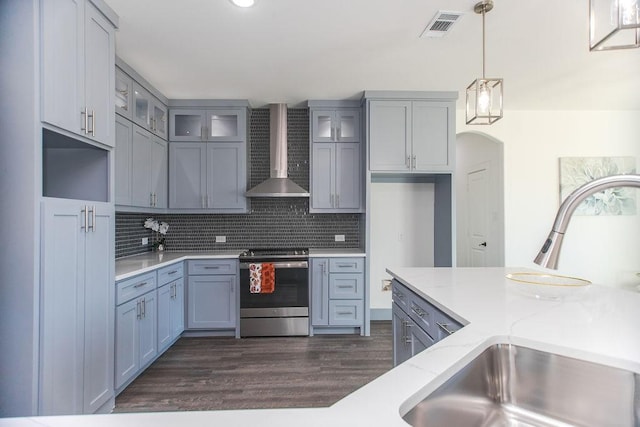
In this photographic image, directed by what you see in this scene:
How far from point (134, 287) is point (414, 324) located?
Result: 204 centimetres

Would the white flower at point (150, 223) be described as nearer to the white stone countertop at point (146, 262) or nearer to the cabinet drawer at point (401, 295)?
the white stone countertop at point (146, 262)

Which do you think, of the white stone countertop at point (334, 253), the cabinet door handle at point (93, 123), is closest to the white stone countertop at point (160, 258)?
the white stone countertop at point (334, 253)

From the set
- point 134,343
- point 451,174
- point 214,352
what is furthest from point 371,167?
point 134,343

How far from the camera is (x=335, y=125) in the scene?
12.5 feet

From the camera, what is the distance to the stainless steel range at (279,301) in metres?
3.48

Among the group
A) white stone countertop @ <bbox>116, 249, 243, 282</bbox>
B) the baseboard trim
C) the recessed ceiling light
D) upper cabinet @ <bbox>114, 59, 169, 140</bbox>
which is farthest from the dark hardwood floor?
the recessed ceiling light

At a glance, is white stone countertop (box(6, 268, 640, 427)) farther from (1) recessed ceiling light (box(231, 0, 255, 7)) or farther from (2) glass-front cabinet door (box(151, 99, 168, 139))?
(2) glass-front cabinet door (box(151, 99, 168, 139))

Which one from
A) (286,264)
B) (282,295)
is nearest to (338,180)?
(286,264)

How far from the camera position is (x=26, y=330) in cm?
151

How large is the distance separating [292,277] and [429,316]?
2.09 metres

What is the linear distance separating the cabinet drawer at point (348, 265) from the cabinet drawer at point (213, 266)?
3.60ft

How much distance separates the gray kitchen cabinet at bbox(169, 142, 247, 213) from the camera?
378 cm

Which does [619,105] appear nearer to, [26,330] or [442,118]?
[442,118]

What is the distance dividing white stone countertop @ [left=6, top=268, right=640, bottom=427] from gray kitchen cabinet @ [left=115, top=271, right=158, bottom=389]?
193 cm
